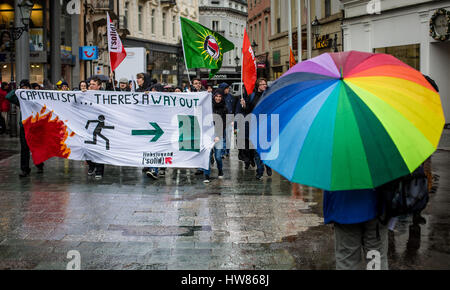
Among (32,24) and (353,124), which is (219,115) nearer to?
(353,124)

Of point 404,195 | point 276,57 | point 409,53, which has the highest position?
point 276,57

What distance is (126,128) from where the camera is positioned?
11.3 meters

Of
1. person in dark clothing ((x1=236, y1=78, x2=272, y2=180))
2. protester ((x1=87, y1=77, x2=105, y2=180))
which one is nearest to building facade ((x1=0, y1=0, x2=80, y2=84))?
protester ((x1=87, y1=77, x2=105, y2=180))

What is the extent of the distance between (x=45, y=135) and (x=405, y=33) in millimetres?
15503

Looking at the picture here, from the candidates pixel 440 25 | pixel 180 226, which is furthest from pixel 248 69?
pixel 440 25

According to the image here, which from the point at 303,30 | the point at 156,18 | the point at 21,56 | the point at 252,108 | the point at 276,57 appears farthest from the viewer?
the point at 156,18

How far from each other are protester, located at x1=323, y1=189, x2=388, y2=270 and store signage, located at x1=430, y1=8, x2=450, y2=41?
666 inches

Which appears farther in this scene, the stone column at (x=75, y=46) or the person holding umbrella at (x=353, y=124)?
the stone column at (x=75, y=46)

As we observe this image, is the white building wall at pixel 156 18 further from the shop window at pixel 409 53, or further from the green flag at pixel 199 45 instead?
the green flag at pixel 199 45

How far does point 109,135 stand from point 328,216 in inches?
310

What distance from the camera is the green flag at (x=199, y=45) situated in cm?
1183

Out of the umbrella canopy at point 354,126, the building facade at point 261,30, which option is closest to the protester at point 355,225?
the umbrella canopy at point 354,126

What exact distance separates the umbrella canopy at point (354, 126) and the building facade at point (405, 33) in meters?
17.1

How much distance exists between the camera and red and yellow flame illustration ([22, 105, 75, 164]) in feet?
37.3
